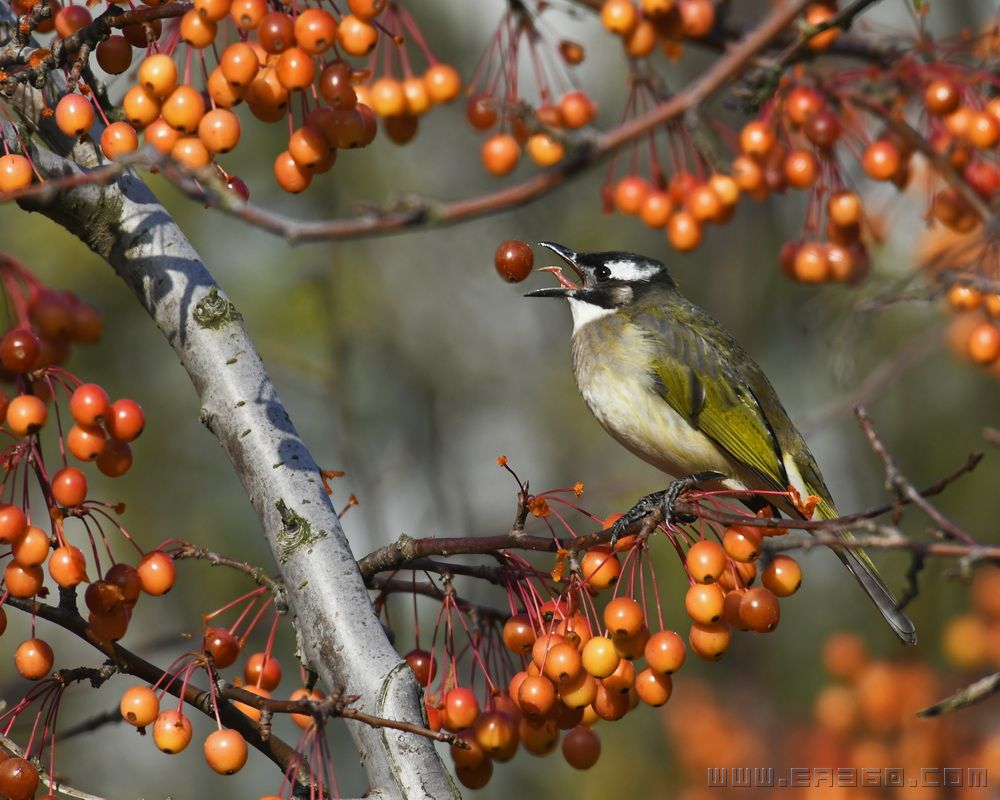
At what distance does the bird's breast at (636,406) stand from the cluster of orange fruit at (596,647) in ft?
7.14

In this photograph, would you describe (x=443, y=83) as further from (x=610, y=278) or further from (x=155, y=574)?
(x=610, y=278)

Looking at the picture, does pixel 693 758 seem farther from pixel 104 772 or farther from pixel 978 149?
pixel 978 149

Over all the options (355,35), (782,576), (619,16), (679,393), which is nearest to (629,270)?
(679,393)

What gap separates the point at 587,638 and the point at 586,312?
10.8ft

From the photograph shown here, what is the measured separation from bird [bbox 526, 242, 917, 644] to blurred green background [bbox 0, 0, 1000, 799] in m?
1.61

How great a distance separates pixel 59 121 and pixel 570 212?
29.4 feet

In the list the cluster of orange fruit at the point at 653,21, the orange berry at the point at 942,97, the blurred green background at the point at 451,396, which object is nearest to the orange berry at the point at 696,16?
the cluster of orange fruit at the point at 653,21

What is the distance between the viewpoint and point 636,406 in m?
5.71

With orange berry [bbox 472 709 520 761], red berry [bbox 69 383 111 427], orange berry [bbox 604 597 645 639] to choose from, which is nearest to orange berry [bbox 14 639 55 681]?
red berry [bbox 69 383 111 427]

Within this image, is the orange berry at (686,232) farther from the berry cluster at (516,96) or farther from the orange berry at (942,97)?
the orange berry at (942,97)

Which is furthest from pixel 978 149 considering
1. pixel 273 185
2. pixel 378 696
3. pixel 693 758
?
pixel 273 185

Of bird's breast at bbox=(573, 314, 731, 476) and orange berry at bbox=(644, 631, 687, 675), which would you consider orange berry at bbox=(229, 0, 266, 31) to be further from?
bird's breast at bbox=(573, 314, 731, 476)

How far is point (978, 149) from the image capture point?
15.7 feet

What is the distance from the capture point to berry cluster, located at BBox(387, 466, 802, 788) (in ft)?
10.4
